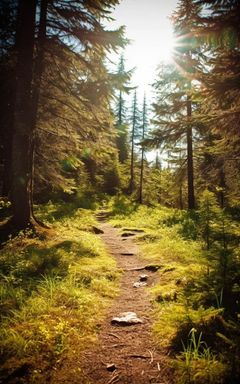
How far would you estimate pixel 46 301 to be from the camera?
5.50 meters

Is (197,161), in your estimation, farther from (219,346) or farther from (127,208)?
(219,346)

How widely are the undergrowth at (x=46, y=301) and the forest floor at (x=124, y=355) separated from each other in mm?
206

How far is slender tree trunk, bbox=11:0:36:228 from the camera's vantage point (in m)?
10.2

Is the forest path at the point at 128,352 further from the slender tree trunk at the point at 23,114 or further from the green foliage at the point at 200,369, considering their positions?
the slender tree trunk at the point at 23,114

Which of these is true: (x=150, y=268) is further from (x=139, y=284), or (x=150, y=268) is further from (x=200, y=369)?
(x=200, y=369)

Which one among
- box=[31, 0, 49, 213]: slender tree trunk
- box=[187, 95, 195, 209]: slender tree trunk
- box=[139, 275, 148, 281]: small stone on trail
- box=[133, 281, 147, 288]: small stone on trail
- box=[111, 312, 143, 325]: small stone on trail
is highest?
box=[31, 0, 49, 213]: slender tree trunk

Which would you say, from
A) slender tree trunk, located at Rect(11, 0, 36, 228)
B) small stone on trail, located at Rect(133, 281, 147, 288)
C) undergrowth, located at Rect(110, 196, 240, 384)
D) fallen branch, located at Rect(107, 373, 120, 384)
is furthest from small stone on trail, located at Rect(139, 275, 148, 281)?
slender tree trunk, located at Rect(11, 0, 36, 228)

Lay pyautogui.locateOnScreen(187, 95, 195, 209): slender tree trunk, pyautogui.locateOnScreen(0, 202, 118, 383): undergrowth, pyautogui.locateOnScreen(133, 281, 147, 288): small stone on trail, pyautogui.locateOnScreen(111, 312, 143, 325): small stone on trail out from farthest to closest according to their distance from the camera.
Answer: pyautogui.locateOnScreen(187, 95, 195, 209): slender tree trunk → pyautogui.locateOnScreen(133, 281, 147, 288): small stone on trail → pyautogui.locateOnScreen(111, 312, 143, 325): small stone on trail → pyautogui.locateOnScreen(0, 202, 118, 383): undergrowth

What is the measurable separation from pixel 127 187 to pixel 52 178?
25.8 m

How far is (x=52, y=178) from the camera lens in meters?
14.9

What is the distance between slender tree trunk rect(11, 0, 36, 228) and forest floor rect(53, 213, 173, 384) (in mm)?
5729

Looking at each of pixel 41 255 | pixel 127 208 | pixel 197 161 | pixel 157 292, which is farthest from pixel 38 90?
pixel 127 208

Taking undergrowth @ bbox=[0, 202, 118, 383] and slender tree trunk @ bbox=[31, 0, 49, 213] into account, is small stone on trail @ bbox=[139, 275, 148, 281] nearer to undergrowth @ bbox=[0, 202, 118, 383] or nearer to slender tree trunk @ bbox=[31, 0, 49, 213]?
undergrowth @ bbox=[0, 202, 118, 383]

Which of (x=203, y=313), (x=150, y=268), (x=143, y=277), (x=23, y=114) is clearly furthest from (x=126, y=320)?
(x=23, y=114)
